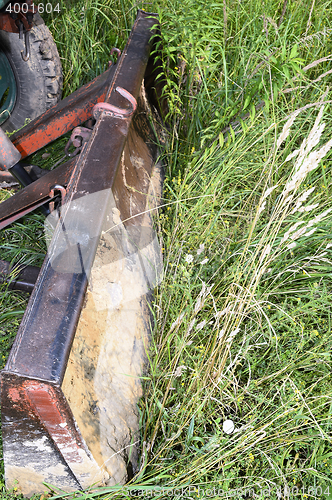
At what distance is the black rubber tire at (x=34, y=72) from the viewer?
254 centimetres

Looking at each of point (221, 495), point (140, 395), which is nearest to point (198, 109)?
point (140, 395)

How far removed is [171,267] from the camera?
1.65 metres

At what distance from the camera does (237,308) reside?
1.41 m

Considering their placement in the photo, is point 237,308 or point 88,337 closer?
Result: point 88,337

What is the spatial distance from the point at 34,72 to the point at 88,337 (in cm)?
239

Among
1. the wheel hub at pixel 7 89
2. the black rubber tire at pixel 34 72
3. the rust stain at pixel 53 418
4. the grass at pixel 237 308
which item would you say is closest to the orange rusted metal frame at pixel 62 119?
the grass at pixel 237 308

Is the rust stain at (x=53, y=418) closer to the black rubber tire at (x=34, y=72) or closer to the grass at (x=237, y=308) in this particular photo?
the grass at (x=237, y=308)

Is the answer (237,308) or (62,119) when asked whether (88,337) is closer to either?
(237,308)

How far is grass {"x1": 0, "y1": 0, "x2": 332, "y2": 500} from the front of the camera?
48.9 inches

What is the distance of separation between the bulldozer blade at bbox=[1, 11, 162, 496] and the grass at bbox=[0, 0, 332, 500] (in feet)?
0.31

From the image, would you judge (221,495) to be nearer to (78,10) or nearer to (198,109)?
(198,109)

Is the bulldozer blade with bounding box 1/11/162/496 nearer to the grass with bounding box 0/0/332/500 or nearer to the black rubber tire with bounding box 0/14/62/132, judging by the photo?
the grass with bounding box 0/0/332/500

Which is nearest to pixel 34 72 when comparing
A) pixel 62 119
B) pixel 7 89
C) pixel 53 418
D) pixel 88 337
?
pixel 7 89

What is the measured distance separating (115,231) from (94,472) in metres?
0.78
